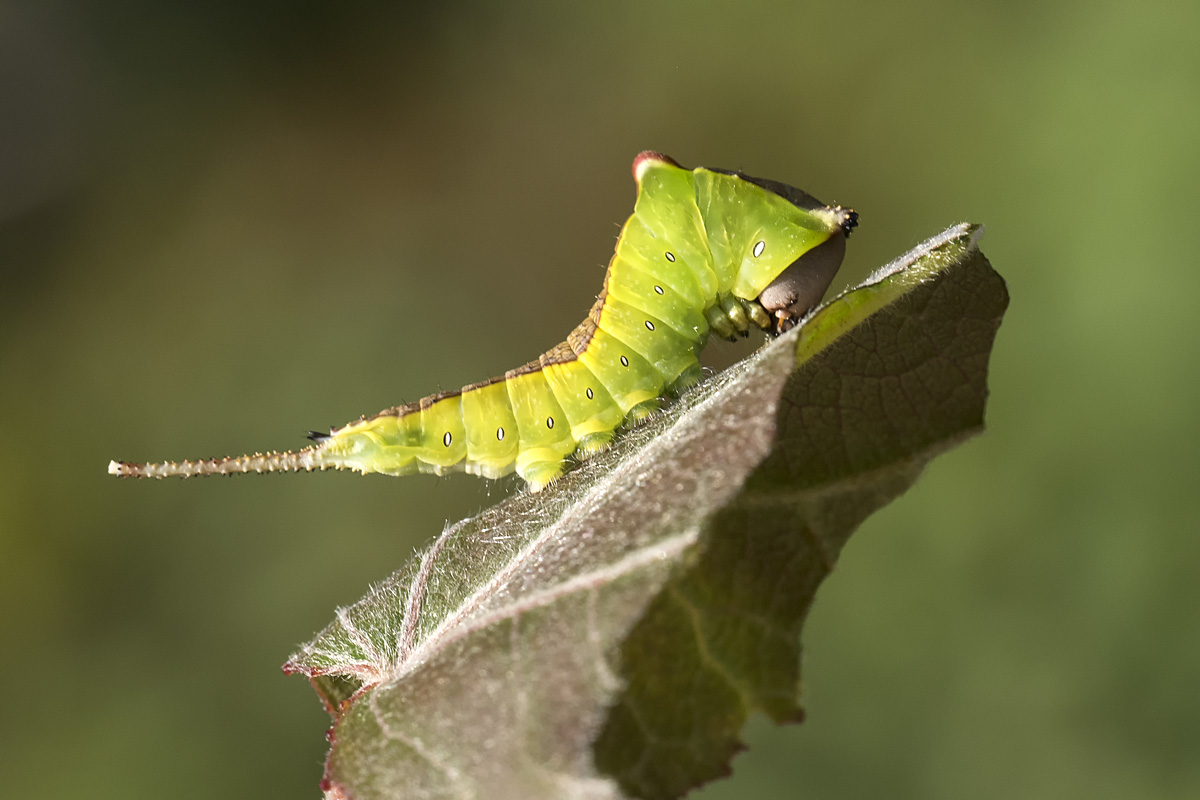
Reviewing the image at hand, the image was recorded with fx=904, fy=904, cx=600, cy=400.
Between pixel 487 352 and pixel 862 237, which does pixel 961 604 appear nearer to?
pixel 862 237

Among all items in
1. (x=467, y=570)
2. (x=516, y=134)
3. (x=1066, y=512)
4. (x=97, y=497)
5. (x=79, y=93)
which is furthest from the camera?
(x=79, y=93)

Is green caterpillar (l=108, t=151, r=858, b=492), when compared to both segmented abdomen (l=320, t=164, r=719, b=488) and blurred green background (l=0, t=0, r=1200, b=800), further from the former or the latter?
blurred green background (l=0, t=0, r=1200, b=800)

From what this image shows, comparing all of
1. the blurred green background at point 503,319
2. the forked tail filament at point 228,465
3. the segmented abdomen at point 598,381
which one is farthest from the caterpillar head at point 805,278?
the blurred green background at point 503,319

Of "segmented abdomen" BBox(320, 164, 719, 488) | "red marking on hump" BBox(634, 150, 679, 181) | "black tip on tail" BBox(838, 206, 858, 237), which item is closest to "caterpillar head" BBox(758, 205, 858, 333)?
"black tip on tail" BBox(838, 206, 858, 237)

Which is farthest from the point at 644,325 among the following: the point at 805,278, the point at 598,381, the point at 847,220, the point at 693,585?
the point at 693,585

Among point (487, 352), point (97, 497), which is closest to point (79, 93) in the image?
point (97, 497)

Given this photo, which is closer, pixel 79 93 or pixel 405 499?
pixel 405 499
